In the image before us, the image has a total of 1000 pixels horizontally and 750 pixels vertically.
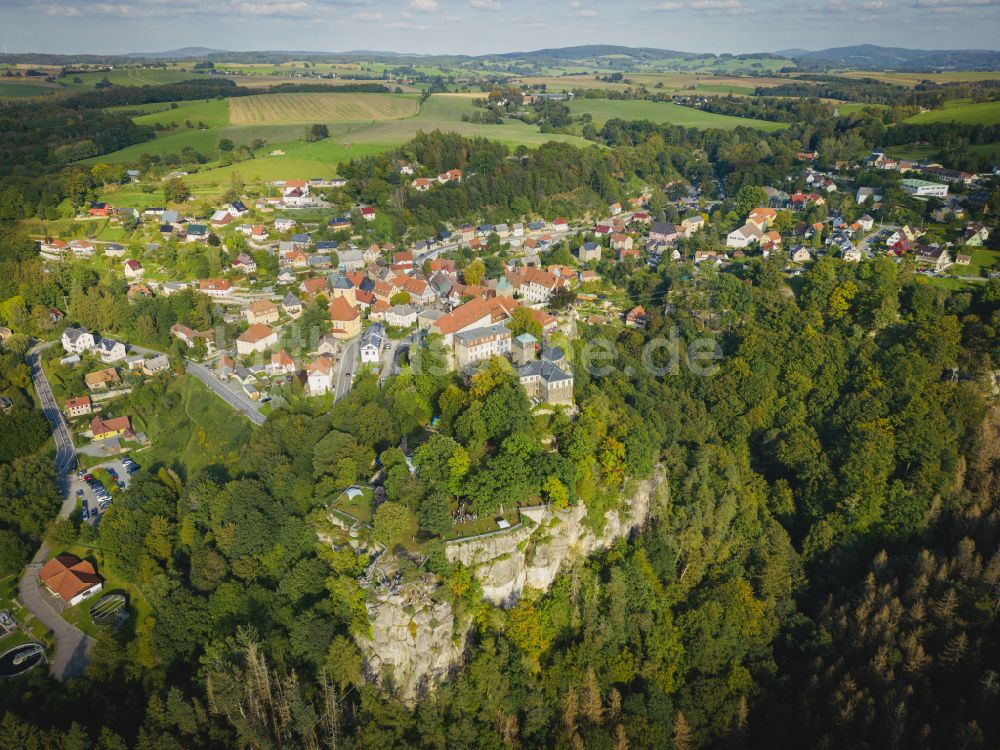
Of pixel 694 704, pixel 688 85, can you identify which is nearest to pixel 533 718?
pixel 694 704

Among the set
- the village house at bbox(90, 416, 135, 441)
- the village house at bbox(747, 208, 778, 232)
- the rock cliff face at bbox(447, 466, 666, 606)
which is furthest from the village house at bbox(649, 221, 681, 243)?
the village house at bbox(90, 416, 135, 441)

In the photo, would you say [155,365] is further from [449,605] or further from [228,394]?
[449,605]

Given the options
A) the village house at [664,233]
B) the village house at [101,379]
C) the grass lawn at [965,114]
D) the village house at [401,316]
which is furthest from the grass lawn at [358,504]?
the grass lawn at [965,114]

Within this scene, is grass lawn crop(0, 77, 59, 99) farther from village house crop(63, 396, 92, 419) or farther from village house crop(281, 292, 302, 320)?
village house crop(281, 292, 302, 320)

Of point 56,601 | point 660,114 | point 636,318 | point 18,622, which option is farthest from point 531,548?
point 660,114

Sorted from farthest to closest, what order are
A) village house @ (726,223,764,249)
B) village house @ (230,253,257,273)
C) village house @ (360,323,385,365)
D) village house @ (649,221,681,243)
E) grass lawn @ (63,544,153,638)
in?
village house @ (649,221,681,243), village house @ (726,223,764,249), village house @ (230,253,257,273), village house @ (360,323,385,365), grass lawn @ (63,544,153,638)
